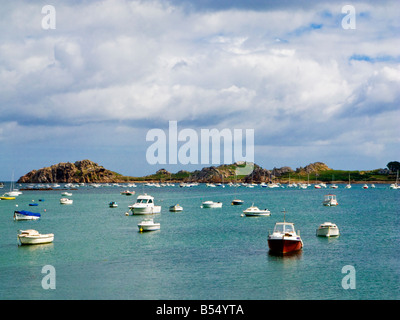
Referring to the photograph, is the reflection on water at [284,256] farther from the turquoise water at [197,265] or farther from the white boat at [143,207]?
the white boat at [143,207]

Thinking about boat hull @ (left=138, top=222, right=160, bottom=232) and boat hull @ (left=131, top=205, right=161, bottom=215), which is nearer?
boat hull @ (left=138, top=222, right=160, bottom=232)

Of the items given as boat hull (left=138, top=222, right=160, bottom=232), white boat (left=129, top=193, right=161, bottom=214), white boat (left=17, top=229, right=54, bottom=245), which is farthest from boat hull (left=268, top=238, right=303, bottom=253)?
white boat (left=129, top=193, right=161, bottom=214)

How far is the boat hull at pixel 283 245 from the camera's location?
189 ft

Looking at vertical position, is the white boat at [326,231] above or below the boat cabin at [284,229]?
below

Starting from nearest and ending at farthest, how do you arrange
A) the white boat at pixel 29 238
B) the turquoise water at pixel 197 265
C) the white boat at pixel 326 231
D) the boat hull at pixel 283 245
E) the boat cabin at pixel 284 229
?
the turquoise water at pixel 197 265
the boat hull at pixel 283 245
the boat cabin at pixel 284 229
the white boat at pixel 29 238
the white boat at pixel 326 231

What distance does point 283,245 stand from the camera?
57500mm

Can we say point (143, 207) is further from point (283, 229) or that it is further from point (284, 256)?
point (284, 256)

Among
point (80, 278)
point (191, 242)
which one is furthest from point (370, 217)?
point (80, 278)

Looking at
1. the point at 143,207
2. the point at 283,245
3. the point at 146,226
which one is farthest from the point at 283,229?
the point at 143,207

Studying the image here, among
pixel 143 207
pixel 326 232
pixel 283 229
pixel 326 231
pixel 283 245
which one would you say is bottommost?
pixel 326 232

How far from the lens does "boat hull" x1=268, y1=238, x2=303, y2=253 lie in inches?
2267

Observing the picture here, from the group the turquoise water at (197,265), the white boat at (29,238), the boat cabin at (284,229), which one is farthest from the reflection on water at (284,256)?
the white boat at (29,238)

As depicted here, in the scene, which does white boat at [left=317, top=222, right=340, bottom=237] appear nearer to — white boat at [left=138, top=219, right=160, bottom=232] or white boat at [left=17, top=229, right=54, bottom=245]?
white boat at [left=138, top=219, right=160, bottom=232]
